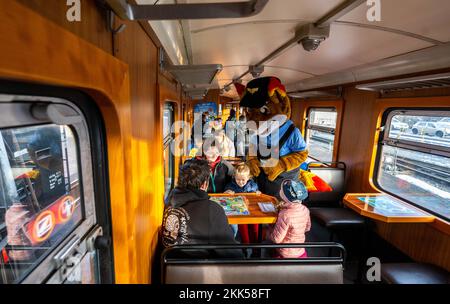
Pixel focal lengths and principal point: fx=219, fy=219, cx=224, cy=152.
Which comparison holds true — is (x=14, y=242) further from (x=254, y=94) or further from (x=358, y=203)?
(x=358, y=203)

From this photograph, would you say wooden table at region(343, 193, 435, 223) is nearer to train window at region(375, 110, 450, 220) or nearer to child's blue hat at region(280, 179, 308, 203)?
train window at region(375, 110, 450, 220)

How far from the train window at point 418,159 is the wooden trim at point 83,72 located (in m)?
3.21

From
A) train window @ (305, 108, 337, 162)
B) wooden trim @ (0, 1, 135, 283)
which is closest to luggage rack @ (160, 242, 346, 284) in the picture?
wooden trim @ (0, 1, 135, 283)

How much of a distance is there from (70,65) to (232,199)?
2.17 m

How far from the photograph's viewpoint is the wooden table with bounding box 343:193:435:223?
2.49 meters

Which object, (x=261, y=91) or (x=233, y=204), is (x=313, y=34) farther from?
(x=233, y=204)

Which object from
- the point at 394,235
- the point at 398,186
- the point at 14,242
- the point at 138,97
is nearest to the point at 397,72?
the point at 398,186

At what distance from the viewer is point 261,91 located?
2656mm

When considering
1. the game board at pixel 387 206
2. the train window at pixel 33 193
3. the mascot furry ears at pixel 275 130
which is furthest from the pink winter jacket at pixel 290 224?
the train window at pixel 33 193

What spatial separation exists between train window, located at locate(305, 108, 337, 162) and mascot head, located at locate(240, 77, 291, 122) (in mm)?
2641

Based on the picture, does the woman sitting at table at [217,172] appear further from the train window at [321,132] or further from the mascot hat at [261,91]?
the train window at [321,132]

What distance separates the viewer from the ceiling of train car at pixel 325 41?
4.82ft
